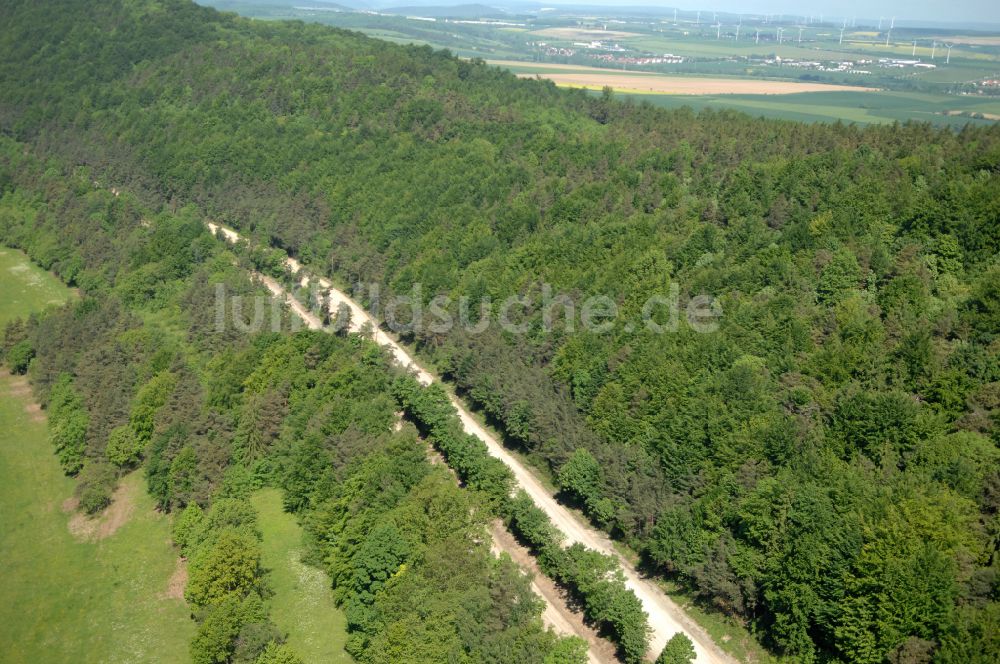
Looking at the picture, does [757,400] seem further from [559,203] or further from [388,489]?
[559,203]

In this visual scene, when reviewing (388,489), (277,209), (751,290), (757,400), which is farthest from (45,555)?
(277,209)

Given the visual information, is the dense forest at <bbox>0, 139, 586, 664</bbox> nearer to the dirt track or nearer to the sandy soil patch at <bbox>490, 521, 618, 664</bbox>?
the sandy soil patch at <bbox>490, 521, 618, 664</bbox>

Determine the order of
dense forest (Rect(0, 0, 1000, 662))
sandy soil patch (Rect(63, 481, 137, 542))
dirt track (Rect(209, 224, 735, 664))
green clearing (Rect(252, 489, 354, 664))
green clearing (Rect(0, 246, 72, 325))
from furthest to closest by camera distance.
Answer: green clearing (Rect(0, 246, 72, 325)), sandy soil patch (Rect(63, 481, 137, 542)), green clearing (Rect(252, 489, 354, 664)), dirt track (Rect(209, 224, 735, 664)), dense forest (Rect(0, 0, 1000, 662))

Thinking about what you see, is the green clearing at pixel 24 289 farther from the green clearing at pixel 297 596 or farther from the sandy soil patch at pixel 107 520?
the green clearing at pixel 297 596

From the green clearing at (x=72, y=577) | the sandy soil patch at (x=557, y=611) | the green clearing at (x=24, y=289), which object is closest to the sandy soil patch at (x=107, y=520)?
the green clearing at (x=72, y=577)

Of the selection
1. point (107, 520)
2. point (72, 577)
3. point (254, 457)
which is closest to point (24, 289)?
point (107, 520)

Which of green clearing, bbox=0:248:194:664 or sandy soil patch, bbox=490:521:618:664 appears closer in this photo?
sandy soil patch, bbox=490:521:618:664

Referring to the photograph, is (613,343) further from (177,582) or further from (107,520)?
(107,520)

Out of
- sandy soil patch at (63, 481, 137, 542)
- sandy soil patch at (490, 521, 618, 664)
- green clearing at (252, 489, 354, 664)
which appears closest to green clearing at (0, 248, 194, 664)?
sandy soil patch at (63, 481, 137, 542)
